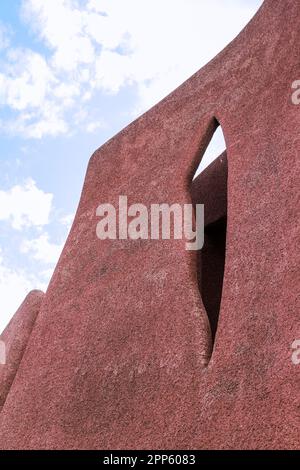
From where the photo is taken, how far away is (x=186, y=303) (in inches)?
248

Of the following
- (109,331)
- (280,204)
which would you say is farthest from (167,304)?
(280,204)

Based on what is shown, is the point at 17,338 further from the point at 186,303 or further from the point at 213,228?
the point at 186,303

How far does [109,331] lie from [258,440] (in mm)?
2662

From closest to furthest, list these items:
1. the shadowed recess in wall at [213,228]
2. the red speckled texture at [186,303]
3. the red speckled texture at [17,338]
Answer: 1. the red speckled texture at [186,303]
2. the shadowed recess in wall at [213,228]
3. the red speckled texture at [17,338]

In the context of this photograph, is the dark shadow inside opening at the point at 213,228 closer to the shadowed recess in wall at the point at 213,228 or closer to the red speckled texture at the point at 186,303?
the shadowed recess in wall at the point at 213,228

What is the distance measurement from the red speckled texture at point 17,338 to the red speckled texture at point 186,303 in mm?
837

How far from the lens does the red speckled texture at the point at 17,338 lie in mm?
9016

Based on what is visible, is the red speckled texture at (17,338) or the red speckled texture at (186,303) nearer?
the red speckled texture at (186,303)

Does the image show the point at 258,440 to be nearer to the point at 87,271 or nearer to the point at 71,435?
the point at 71,435

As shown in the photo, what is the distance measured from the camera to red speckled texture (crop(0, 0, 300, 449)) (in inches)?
204

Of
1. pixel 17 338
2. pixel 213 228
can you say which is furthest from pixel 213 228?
pixel 17 338

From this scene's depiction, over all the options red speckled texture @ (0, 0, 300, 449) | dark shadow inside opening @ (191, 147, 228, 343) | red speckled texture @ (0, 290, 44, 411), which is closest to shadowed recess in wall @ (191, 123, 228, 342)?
dark shadow inside opening @ (191, 147, 228, 343)

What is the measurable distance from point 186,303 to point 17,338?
3.97 m

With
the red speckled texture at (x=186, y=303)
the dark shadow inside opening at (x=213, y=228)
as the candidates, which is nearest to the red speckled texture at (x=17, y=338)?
the red speckled texture at (x=186, y=303)
